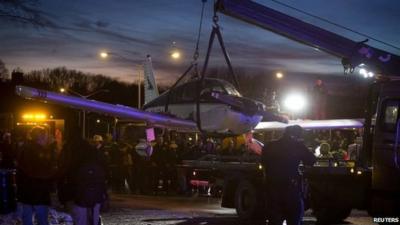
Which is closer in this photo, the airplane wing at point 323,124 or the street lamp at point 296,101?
the airplane wing at point 323,124

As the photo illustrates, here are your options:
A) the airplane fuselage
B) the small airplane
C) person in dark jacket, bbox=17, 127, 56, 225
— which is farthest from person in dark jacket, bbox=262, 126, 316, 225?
the airplane fuselage

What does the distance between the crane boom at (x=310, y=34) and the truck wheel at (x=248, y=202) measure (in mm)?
3438

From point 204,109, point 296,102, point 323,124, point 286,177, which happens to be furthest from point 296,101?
point 286,177

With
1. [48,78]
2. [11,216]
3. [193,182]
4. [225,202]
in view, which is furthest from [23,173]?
[48,78]

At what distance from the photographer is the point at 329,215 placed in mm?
12086

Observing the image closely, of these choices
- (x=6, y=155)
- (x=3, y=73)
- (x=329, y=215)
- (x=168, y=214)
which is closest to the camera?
(x=329, y=215)

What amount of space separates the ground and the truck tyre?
0.79ft

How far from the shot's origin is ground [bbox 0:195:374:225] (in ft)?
40.6

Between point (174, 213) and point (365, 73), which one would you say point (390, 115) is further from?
point (174, 213)

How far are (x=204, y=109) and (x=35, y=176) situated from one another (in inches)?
392

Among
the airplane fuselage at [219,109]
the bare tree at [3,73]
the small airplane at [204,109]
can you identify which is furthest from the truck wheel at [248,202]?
the bare tree at [3,73]

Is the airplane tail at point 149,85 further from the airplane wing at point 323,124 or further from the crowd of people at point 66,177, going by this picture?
the crowd of people at point 66,177

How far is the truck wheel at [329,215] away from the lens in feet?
39.1

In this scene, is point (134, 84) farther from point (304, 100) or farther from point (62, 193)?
point (62, 193)
